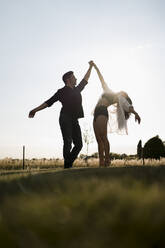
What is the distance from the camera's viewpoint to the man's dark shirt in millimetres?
7723

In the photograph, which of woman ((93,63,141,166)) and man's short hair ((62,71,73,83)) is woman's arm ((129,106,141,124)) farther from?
man's short hair ((62,71,73,83))

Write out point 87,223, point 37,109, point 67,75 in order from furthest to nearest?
point 67,75
point 37,109
point 87,223

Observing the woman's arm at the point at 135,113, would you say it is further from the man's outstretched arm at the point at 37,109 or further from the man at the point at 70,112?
the man's outstretched arm at the point at 37,109

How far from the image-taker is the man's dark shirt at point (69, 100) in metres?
7.72

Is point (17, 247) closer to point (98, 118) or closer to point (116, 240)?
point (116, 240)

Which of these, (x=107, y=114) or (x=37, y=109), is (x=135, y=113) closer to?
(x=107, y=114)

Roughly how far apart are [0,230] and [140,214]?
0.49m

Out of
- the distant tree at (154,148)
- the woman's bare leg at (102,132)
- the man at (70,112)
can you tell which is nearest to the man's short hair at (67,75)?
the man at (70,112)

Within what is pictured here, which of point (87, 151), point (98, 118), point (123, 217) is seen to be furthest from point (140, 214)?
point (87, 151)

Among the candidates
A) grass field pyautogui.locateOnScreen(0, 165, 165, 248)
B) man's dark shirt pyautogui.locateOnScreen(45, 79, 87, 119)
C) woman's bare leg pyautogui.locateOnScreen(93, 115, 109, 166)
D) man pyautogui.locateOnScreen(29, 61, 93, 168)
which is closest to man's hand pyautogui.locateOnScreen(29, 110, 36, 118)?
man pyautogui.locateOnScreen(29, 61, 93, 168)

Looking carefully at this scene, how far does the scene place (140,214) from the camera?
115 centimetres

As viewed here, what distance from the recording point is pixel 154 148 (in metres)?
25.1

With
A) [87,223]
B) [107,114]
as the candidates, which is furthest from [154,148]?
[87,223]

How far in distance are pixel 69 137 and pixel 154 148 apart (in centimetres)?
1864
